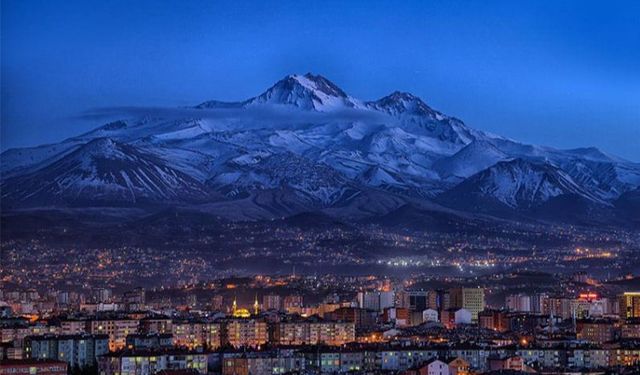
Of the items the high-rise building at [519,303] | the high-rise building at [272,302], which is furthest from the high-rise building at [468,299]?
the high-rise building at [272,302]

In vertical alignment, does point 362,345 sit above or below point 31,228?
below

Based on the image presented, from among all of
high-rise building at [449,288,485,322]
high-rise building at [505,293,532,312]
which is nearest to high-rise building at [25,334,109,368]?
high-rise building at [449,288,485,322]

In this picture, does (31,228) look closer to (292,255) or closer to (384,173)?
(292,255)

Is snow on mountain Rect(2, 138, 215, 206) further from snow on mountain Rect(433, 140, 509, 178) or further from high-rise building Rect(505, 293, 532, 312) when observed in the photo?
high-rise building Rect(505, 293, 532, 312)

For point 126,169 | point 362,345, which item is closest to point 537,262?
point 126,169

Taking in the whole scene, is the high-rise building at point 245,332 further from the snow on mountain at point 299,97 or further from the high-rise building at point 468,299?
the snow on mountain at point 299,97

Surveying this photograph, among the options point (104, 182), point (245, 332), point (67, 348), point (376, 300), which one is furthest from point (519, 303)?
point (104, 182)
